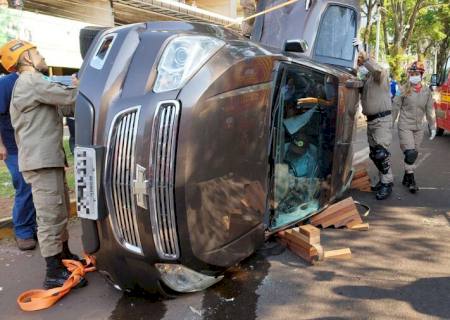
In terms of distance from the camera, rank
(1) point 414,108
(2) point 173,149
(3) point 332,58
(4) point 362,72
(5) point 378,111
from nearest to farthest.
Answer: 1. (2) point 173,149
2. (3) point 332,58
3. (5) point 378,111
4. (4) point 362,72
5. (1) point 414,108

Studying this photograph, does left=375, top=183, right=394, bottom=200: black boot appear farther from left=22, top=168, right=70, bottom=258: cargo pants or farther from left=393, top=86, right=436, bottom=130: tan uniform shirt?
left=22, top=168, right=70, bottom=258: cargo pants

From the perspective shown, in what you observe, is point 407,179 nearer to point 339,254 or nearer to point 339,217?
point 339,217

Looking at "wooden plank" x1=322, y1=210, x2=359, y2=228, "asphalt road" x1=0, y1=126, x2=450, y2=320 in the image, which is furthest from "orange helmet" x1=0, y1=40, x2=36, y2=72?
"wooden plank" x1=322, y1=210, x2=359, y2=228

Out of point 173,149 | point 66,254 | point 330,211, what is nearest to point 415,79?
point 330,211

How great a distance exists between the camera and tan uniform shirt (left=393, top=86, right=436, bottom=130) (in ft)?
19.3

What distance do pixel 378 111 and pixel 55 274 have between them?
4107mm

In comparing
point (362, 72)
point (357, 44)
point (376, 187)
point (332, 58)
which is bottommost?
point (376, 187)

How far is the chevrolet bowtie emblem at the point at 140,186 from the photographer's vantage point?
251cm

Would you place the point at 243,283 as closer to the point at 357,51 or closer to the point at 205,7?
the point at 357,51

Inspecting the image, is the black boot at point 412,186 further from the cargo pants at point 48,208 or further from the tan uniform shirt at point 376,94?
the cargo pants at point 48,208

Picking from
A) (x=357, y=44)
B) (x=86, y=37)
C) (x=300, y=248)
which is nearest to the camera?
(x=86, y=37)

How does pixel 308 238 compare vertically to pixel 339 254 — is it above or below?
above

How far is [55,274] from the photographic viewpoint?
133 inches

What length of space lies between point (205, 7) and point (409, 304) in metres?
23.7
